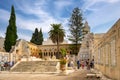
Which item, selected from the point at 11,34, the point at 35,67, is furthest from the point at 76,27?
the point at 35,67

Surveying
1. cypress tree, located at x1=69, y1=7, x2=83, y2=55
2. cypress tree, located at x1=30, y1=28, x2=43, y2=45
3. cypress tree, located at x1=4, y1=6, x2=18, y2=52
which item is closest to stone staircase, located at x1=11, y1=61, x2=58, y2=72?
cypress tree, located at x1=4, y1=6, x2=18, y2=52

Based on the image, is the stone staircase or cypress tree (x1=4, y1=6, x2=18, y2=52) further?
cypress tree (x1=4, y1=6, x2=18, y2=52)

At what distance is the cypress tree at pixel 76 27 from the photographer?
54.5 meters

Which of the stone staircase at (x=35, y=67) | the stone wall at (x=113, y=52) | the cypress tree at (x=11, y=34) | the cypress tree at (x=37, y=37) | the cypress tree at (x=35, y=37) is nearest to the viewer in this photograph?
the stone wall at (x=113, y=52)

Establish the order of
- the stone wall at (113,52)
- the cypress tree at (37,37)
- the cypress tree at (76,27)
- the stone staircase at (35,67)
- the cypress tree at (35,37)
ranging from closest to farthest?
the stone wall at (113,52), the stone staircase at (35,67), the cypress tree at (76,27), the cypress tree at (35,37), the cypress tree at (37,37)

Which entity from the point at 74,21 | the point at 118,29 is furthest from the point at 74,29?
the point at 118,29

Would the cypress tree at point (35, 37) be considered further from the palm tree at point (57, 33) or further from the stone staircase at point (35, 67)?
the stone staircase at point (35, 67)

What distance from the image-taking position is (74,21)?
56.3 metres

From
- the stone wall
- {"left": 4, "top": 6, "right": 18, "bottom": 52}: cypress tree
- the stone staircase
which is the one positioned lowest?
the stone staircase

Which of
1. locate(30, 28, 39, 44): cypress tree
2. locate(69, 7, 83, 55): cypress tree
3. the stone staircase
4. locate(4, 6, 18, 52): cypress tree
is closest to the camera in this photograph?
the stone staircase

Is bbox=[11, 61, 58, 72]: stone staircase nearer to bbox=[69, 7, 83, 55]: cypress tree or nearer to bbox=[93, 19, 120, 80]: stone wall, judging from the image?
Answer: bbox=[93, 19, 120, 80]: stone wall

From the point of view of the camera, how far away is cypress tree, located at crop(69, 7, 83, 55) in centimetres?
5453

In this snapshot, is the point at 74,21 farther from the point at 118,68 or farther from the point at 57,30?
the point at 118,68

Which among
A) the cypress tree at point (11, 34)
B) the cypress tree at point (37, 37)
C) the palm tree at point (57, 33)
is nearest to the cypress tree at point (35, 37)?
the cypress tree at point (37, 37)
